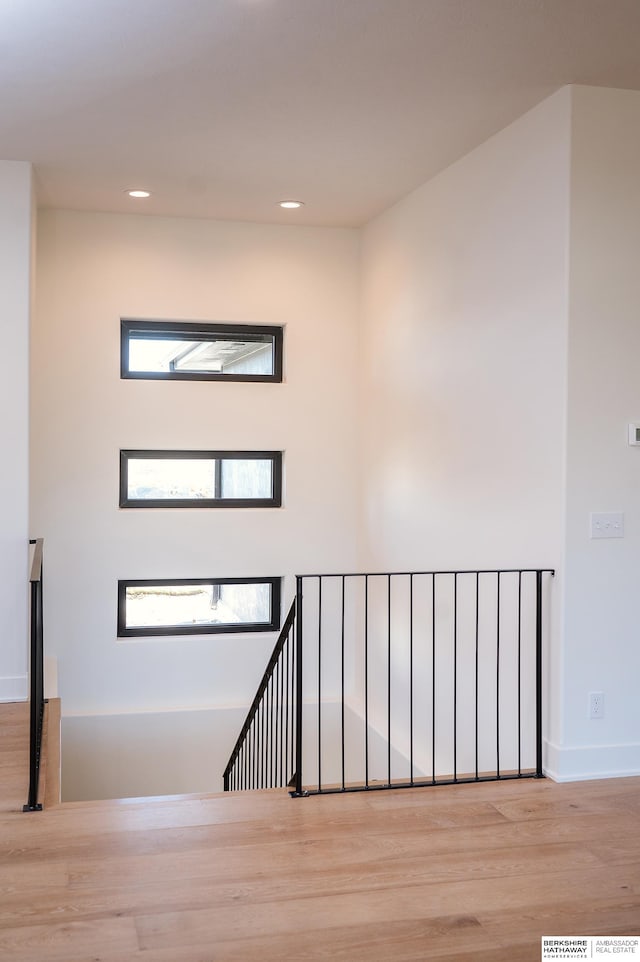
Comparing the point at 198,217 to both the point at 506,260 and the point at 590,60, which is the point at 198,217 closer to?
the point at 506,260

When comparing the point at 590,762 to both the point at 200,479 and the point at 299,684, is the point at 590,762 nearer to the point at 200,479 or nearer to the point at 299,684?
the point at 299,684

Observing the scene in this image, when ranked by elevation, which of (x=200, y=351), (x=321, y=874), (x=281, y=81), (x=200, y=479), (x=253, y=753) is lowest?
(x=253, y=753)

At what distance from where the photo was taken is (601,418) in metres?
4.05

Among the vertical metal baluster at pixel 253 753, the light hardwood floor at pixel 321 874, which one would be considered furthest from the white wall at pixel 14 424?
the vertical metal baluster at pixel 253 753

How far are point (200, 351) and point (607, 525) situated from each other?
3484 millimetres

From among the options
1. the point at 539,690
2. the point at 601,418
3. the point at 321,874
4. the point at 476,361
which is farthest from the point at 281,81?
the point at 321,874

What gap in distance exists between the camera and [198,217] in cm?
643

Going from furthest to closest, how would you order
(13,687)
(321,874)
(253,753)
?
(253,753), (13,687), (321,874)

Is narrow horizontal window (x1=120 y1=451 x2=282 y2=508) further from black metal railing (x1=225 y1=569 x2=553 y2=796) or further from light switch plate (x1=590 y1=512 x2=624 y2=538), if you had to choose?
light switch plate (x1=590 y1=512 x2=624 y2=538)

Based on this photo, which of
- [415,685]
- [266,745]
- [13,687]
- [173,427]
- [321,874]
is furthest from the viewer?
[173,427]

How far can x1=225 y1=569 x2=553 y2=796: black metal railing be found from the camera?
4.28 meters

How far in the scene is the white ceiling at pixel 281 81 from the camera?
3.35 m

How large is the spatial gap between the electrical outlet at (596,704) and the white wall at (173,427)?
9.75 ft

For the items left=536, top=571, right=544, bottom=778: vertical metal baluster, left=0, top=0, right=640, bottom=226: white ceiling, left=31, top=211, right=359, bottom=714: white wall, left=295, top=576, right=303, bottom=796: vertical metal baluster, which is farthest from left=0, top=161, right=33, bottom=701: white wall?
left=536, top=571, right=544, bottom=778: vertical metal baluster
